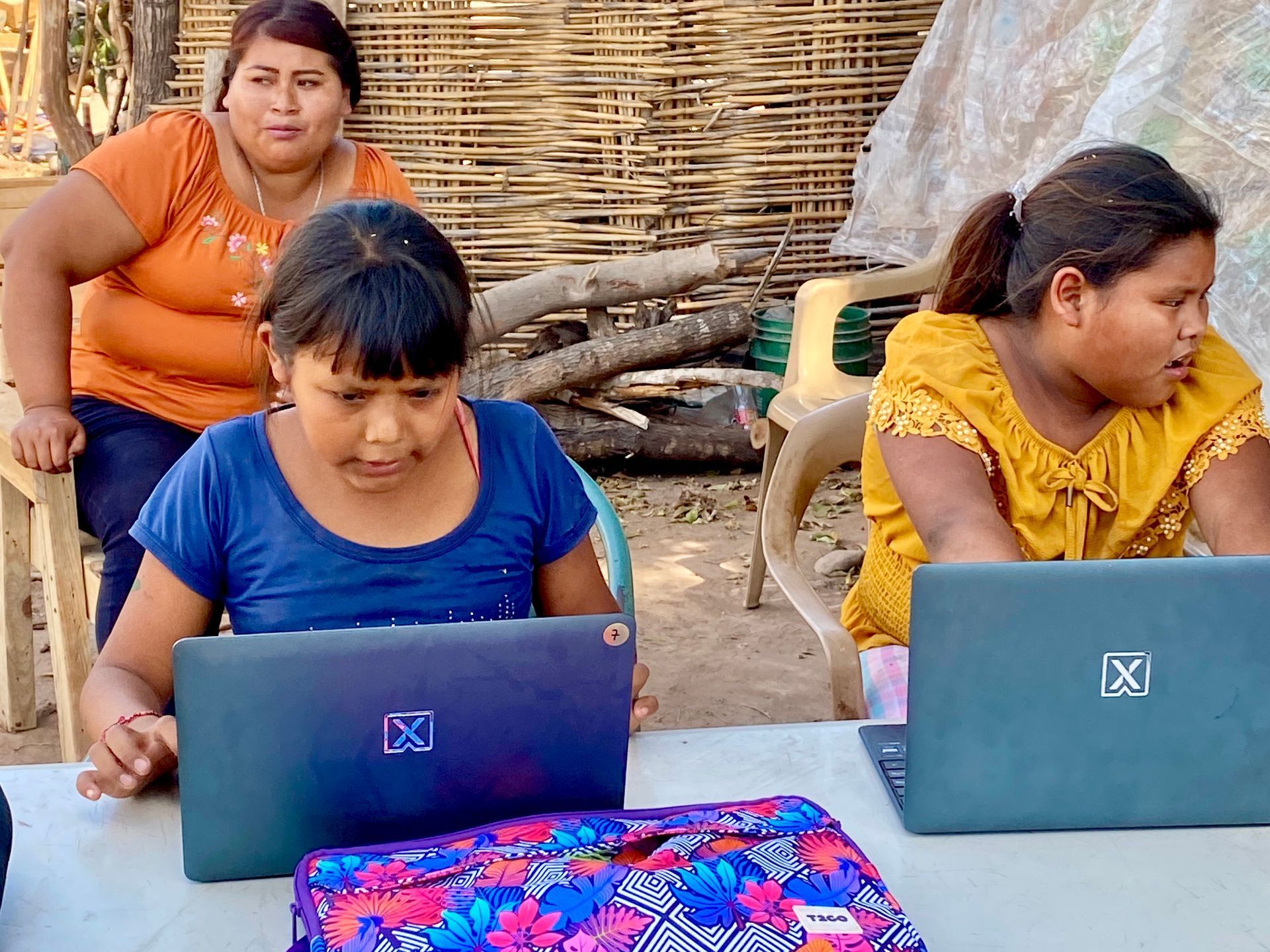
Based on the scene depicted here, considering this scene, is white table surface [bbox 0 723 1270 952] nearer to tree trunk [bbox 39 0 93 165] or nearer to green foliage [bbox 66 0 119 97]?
tree trunk [bbox 39 0 93 165]

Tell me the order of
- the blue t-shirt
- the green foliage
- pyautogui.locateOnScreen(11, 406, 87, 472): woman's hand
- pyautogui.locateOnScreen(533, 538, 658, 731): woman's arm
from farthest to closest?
1. the green foliage
2. pyautogui.locateOnScreen(11, 406, 87, 472): woman's hand
3. pyautogui.locateOnScreen(533, 538, 658, 731): woman's arm
4. the blue t-shirt

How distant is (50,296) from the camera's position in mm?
2684

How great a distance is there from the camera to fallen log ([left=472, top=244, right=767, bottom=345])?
5.41 metres

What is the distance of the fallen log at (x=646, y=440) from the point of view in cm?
544

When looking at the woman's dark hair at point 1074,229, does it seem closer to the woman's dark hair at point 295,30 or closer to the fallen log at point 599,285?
the woman's dark hair at point 295,30

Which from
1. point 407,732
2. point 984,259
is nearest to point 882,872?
point 407,732

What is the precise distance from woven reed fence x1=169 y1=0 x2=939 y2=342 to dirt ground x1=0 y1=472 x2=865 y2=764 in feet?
3.90

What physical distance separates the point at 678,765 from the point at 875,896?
0.44 metres

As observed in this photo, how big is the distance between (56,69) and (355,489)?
19.5ft

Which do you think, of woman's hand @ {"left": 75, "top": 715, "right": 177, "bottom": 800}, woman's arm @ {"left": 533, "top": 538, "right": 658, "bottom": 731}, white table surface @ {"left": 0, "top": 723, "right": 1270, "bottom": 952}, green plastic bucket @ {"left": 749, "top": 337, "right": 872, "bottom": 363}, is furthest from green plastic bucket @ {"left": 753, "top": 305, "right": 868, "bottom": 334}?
woman's hand @ {"left": 75, "top": 715, "right": 177, "bottom": 800}

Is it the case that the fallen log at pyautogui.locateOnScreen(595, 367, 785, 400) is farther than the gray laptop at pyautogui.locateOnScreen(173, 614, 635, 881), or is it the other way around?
the fallen log at pyautogui.locateOnScreen(595, 367, 785, 400)

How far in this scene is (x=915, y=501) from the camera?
77.7 inches

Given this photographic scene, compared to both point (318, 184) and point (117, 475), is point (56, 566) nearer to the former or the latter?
point (117, 475)

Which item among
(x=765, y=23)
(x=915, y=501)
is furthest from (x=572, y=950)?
(x=765, y=23)
